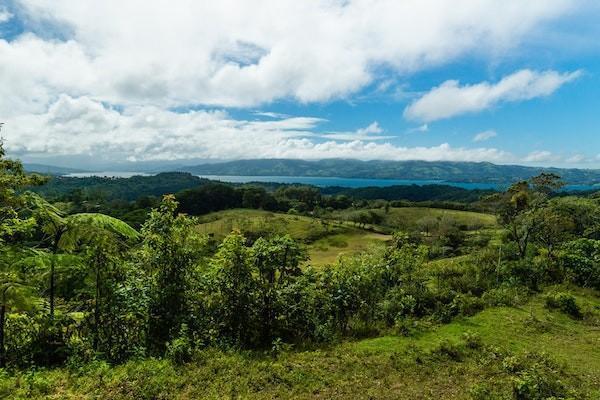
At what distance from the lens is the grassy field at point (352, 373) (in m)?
9.01

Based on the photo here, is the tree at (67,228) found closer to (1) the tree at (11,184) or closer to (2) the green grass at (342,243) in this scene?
(1) the tree at (11,184)

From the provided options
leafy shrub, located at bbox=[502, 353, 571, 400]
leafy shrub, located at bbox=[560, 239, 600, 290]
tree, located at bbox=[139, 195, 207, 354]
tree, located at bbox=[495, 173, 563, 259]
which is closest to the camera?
leafy shrub, located at bbox=[502, 353, 571, 400]

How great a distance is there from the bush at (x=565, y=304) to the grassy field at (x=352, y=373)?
3.57 m

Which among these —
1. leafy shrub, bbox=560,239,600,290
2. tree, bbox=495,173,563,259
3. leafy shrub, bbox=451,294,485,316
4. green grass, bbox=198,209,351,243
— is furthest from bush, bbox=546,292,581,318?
green grass, bbox=198,209,351,243

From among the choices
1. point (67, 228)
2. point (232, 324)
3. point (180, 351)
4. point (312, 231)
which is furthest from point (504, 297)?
point (312, 231)

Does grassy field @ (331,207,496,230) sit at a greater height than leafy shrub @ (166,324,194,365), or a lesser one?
lesser

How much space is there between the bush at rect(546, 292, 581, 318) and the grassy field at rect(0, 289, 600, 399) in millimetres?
3566

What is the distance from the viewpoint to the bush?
57.6ft

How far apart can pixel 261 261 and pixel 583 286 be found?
19.4m

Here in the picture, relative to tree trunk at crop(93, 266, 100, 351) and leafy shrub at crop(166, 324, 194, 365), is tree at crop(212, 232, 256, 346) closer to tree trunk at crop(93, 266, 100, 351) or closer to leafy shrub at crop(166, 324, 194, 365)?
leafy shrub at crop(166, 324, 194, 365)

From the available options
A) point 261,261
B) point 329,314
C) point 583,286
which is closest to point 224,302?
point 261,261

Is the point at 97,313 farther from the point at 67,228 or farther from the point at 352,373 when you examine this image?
the point at 352,373

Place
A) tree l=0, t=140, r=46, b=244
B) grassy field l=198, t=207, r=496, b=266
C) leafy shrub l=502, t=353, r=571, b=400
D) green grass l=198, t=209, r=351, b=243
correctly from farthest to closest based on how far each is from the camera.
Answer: green grass l=198, t=209, r=351, b=243 < grassy field l=198, t=207, r=496, b=266 < leafy shrub l=502, t=353, r=571, b=400 < tree l=0, t=140, r=46, b=244

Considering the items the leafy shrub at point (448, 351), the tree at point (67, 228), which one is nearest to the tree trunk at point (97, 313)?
the tree at point (67, 228)
